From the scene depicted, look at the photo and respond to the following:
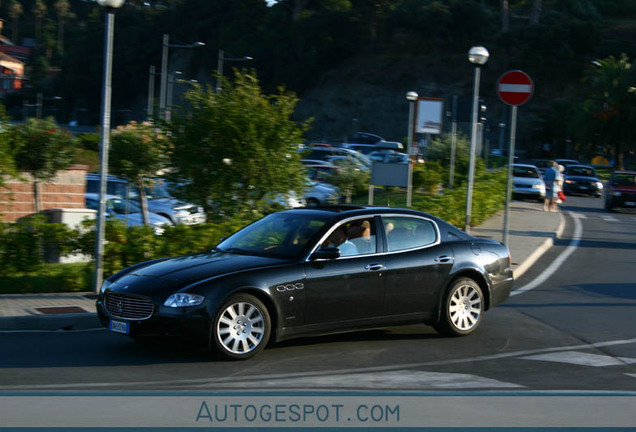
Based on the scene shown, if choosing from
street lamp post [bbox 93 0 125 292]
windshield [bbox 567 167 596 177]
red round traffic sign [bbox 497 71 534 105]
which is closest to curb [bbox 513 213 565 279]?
red round traffic sign [bbox 497 71 534 105]

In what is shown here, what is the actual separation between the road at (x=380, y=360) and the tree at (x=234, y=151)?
5.08 m

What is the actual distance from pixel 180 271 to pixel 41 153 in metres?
11.3

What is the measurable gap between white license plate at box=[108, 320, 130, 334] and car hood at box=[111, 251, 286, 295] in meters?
0.31

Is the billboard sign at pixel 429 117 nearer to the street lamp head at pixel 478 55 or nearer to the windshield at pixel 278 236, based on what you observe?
the street lamp head at pixel 478 55

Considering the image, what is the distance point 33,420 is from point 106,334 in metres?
3.92

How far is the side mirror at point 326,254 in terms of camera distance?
8.34m

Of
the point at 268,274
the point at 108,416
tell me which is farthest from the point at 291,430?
the point at 268,274

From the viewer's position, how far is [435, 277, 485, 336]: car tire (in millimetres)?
9281

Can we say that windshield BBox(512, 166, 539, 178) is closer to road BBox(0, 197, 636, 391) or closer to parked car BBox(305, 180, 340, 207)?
parked car BBox(305, 180, 340, 207)

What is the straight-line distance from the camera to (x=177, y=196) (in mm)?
14773

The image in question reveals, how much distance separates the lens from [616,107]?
227 feet

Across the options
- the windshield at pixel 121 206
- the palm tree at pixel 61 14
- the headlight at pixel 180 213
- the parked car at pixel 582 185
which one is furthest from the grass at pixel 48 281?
the palm tree at pixel 61 14

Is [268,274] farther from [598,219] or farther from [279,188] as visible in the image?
[598,219]

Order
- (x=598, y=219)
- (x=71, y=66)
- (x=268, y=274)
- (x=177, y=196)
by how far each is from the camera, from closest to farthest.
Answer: (x=268, y=274) < (x=177, y=196) < (x=598, y=219) < (x=71, y=66)
